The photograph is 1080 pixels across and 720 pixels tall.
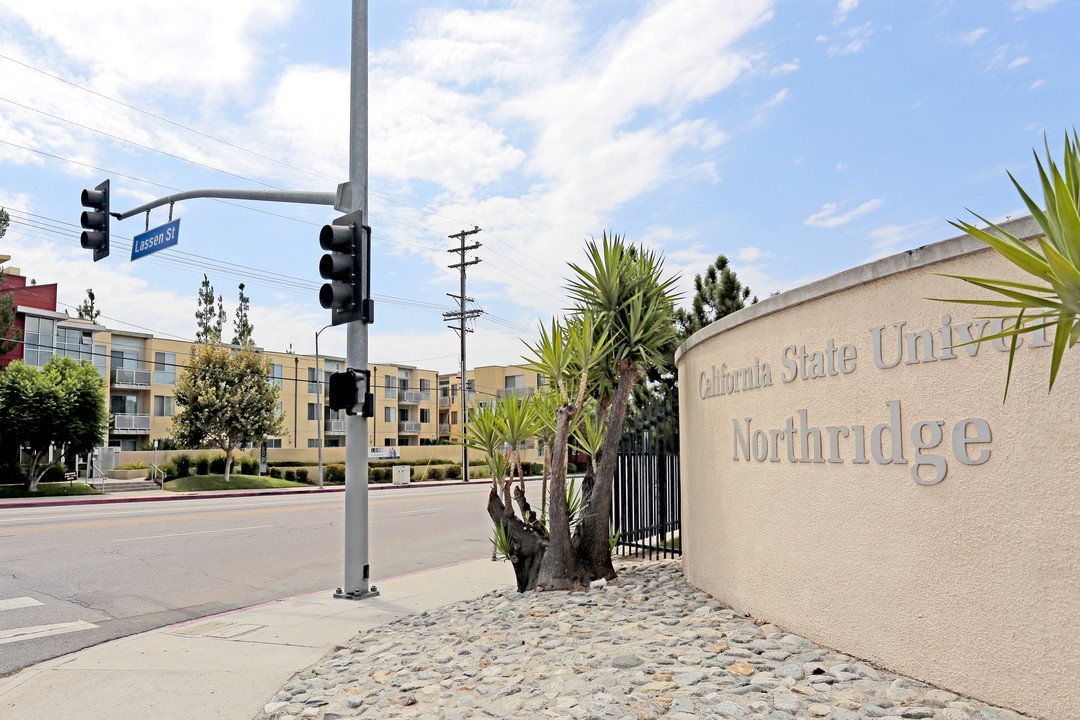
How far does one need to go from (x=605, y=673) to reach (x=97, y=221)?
37.8ft

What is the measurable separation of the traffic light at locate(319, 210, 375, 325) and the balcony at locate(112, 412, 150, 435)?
1961 inches

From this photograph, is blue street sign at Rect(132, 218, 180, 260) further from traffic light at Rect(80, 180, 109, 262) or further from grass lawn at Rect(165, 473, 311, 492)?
grass lawn at Rect(165, 473, 311, 492)

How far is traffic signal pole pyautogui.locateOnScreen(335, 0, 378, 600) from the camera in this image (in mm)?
9008

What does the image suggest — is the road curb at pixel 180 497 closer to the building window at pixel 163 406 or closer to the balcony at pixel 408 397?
the building window at pixel 163 406

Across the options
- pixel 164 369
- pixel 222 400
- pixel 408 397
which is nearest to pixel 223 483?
pixel 222 400

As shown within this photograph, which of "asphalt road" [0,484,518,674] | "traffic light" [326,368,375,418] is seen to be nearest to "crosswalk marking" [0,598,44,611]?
"asphalt road" [0,484,518,674]

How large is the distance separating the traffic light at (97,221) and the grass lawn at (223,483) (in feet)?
91.7

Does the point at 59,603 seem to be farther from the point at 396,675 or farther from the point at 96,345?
the point at 96,345

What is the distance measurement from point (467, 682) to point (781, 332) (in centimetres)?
342

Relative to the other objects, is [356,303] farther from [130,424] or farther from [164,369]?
[164,369]

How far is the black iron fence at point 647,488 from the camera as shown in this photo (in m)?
10.4

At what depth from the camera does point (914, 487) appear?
445 centimetres

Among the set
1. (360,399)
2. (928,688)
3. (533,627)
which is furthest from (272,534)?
(928,688)

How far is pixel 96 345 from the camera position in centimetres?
5122
